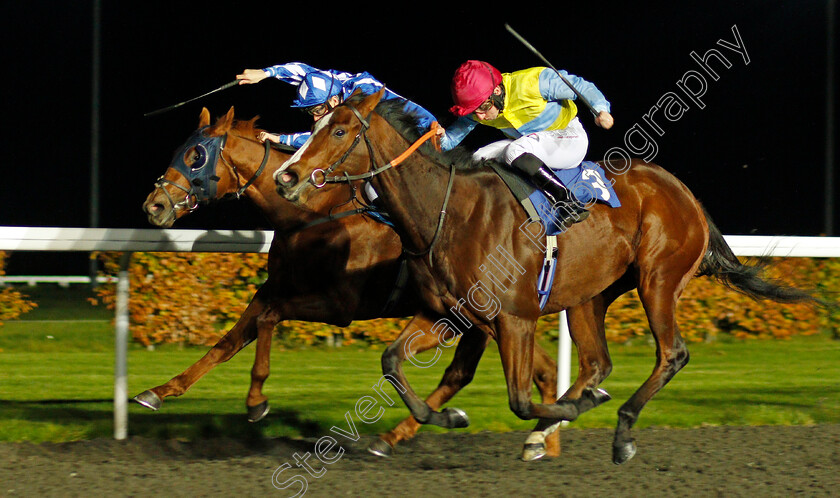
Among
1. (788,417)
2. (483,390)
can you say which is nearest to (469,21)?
(483,390)

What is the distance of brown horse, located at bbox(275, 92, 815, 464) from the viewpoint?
10.5 ft

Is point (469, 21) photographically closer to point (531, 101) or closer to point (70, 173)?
point (70, 173)

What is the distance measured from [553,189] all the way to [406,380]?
963 millimetres

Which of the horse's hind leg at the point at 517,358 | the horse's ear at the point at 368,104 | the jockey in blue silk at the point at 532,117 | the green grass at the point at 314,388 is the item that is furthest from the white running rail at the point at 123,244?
the horse's ear at the point at 368,104

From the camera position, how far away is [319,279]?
159 inches

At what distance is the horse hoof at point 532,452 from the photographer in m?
3.76

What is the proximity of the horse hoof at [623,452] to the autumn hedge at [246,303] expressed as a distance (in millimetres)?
2331

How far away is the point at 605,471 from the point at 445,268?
104cm

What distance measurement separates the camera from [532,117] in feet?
12.6

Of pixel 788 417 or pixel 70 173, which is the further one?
pixel 70 173

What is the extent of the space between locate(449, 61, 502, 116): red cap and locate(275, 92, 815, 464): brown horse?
0.70 feet

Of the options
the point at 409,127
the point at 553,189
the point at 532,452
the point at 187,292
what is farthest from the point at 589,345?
the point at 187,292

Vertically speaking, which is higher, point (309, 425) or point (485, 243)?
point (485, 243)

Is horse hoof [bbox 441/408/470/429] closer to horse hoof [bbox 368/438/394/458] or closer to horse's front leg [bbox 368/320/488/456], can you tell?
horse's front leg [bbox 368/320/488/456]
